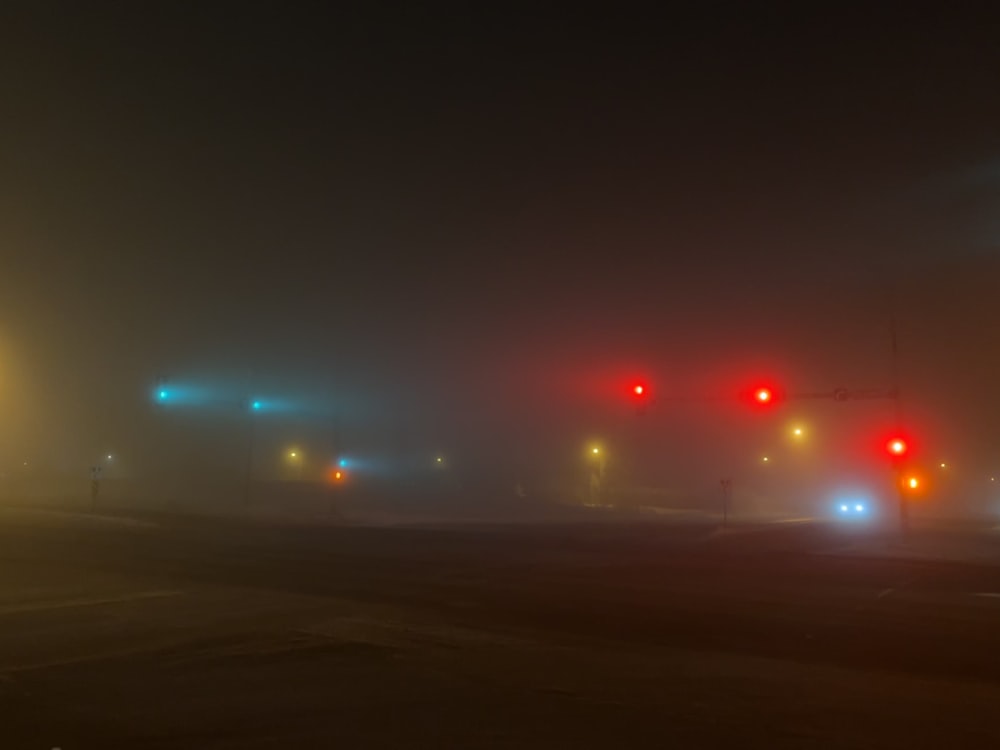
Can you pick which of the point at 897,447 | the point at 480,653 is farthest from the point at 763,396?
the point at 480,653

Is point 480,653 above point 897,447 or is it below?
below

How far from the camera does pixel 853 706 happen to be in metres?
10.2

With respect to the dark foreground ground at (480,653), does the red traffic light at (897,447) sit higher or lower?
higher

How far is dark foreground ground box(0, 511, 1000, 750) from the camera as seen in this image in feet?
29.5

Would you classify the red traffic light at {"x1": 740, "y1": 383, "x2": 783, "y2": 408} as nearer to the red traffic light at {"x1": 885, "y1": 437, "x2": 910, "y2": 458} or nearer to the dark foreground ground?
the red traffic light at {"x1": 885, "y1": 437, "x2": 910, "y2": 458}

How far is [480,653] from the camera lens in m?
12.7

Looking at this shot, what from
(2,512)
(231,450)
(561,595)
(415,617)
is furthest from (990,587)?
(231,450)

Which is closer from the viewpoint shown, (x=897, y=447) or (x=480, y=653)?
(x=480, y=653)

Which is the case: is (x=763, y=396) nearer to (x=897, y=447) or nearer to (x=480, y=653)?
(x=897, y=447)

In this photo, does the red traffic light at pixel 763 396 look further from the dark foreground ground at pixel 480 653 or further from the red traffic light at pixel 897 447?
the dark foreground ground at pixel 480 653

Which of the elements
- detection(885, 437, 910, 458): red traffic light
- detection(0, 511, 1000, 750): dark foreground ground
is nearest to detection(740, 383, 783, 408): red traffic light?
detection(885, 437, 910, 458): red traffic light

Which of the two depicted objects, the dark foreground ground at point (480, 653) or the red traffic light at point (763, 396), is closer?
the dark foreground ground at point (480, 653)

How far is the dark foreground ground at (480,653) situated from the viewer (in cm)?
898

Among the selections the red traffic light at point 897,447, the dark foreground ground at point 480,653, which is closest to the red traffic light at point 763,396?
the red traffic light at point 897,447
